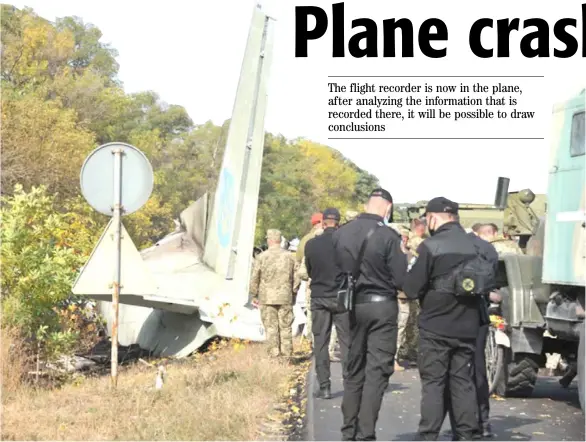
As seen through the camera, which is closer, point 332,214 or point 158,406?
point 158,406

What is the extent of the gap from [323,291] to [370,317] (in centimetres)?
355

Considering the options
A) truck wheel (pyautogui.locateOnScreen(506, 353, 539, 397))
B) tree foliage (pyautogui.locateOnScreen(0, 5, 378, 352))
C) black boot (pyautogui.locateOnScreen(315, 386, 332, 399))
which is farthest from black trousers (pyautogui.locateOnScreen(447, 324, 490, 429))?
tree foliage (pyautogui.locateOnScreen(0, 5, 378, 352))

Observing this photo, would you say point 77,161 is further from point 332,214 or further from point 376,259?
point 376,259

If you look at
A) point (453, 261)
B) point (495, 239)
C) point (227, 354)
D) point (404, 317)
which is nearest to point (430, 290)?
point (453, 261)

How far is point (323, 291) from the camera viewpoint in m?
12.1

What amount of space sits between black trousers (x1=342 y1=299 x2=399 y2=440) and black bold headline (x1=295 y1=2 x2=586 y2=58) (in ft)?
13.5

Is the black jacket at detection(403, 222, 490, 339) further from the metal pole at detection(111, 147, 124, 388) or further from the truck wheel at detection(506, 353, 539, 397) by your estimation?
the metal pole at detection(111, 147, 124, 388)

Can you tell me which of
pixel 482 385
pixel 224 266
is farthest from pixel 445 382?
pixel 224 266

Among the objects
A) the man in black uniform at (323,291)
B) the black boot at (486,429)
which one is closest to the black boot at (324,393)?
the man in black uniform at (323,291)

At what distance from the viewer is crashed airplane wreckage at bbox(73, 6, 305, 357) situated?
624 inches

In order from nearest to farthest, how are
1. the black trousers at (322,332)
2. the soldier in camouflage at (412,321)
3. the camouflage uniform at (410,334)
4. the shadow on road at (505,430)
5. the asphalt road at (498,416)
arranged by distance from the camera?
1. the shadow on road at (505,430)
2. the asphalt road at (498,416)
3. the black trousers at (322,332)
4. the soldier in camouflage at (412,321)
5. the camouflage uniform at (410,334)

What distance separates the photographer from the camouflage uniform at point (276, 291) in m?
14.9

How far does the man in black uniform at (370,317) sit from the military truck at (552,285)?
6.52 feet

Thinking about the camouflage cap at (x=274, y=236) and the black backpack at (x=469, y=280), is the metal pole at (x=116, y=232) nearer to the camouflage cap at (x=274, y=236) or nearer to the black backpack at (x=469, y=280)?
the camouflage cap at (x=274, y=236)
